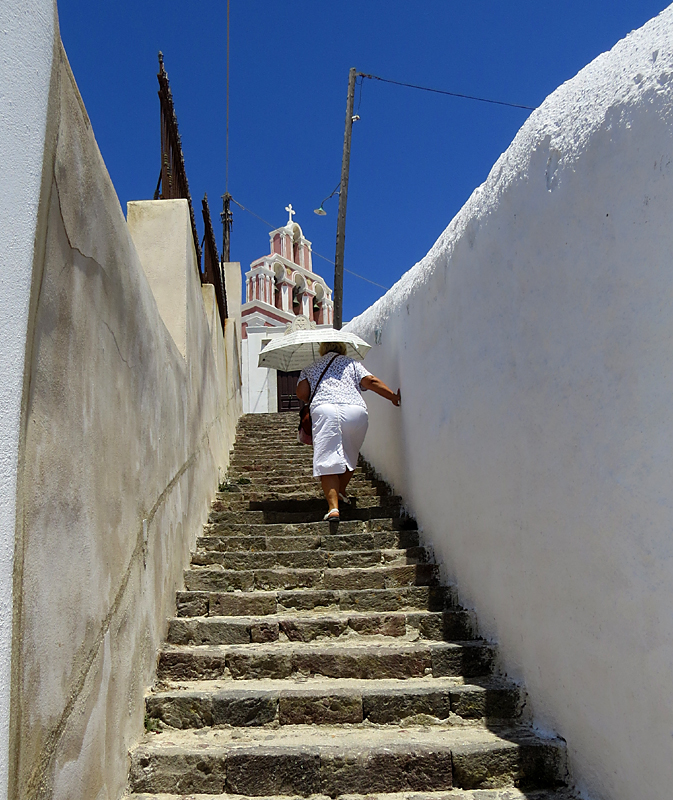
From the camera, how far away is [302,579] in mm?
4000

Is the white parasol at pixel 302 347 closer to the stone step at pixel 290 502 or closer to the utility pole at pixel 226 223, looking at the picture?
the stone step at pixel 290 502

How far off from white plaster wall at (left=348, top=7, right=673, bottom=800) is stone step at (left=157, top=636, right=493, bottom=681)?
0.64 feet

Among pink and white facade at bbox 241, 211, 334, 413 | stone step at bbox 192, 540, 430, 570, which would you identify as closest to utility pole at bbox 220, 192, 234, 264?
pink and white facade at bbox 241, 211, 334, 413

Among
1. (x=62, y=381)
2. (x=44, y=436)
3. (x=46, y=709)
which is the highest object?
(x=62, y=381)

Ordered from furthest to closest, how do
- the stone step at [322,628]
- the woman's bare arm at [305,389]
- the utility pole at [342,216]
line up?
the utility pole at [342,216]
the woman's bare arm at [305,389]
the stone step at [322,628]

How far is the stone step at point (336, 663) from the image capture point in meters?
3.20

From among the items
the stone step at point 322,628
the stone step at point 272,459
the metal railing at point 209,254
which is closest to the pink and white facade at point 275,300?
the stone step at point 272,459

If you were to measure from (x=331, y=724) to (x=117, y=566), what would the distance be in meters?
1.15

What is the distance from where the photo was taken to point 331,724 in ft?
9.52

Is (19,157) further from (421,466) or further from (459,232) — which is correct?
(421,466)

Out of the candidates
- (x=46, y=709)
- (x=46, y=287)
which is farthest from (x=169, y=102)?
(x=46, y=709)

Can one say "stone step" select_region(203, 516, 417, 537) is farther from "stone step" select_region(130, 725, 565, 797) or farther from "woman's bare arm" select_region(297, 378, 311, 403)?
"stone step" select_region(130, 725, 565, 797)

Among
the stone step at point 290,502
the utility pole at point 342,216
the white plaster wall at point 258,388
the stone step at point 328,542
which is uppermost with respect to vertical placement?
the utility pole at point 342,216

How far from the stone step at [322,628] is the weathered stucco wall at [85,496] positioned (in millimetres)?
181
